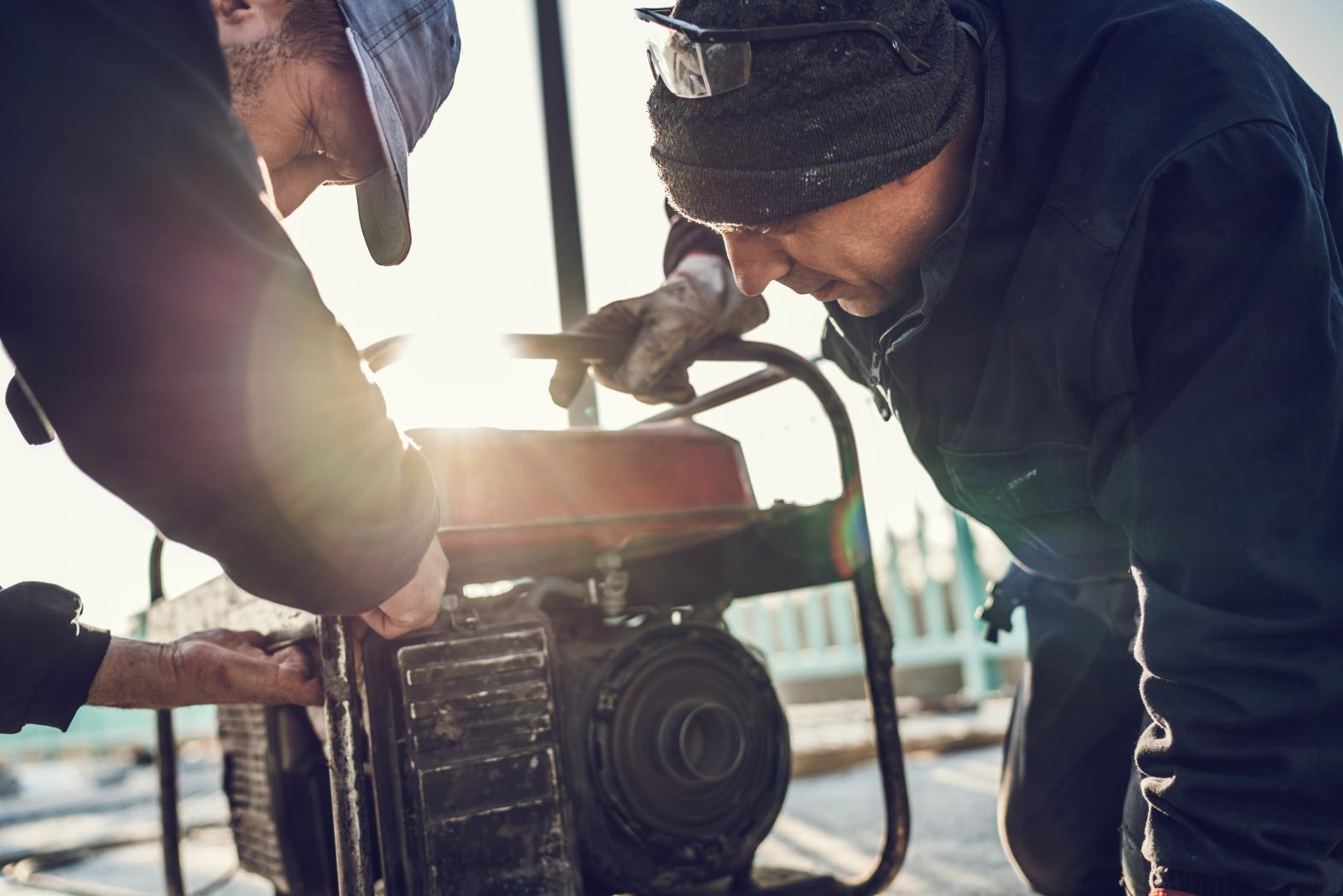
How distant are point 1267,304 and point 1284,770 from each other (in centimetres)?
38

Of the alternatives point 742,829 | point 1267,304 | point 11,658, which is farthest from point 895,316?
point 11,658

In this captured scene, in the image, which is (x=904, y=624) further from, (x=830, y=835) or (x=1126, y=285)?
(x=1126, y=285)

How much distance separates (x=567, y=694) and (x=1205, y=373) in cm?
86

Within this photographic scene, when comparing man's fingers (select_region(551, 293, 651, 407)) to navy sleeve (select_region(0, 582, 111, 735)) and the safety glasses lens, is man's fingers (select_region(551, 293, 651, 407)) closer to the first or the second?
the safety glasses lens

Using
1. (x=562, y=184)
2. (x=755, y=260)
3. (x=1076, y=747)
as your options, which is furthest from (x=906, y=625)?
(x=755, y=260)

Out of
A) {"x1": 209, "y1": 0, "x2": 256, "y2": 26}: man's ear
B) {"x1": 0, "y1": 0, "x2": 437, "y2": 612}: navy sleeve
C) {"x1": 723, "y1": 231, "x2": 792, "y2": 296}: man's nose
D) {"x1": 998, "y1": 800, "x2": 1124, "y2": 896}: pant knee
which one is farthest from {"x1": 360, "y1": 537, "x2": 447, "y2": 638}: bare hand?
{"x1": 998, "y1": 800, "x2": 1124, "y2": 896}: pant knee

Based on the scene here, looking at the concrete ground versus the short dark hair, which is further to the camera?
the concrete ground

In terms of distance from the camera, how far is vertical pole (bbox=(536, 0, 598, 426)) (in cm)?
267

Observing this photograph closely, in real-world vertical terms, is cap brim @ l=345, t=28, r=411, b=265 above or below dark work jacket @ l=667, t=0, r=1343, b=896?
above

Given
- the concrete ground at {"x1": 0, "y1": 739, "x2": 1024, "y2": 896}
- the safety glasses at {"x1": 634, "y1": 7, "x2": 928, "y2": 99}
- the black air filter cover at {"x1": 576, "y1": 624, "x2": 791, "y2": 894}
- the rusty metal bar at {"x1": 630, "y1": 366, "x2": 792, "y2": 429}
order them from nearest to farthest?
the safety glasses at {"x1": 634, "y1": 7, "x2": 928, "y2": 99}, the black air filter cover at {"x1": 576, "y1": 624, "x2": 791, "y2": 894}, the rusty metal bar at {"x1": 630, "y1": 366, "x2": 792, "y2": 429}, the concrete ground at {"x1": 0, "y1": 739, "x2": 1024, "y2": 896}

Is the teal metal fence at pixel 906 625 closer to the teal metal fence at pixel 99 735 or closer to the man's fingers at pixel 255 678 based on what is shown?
the man's fingers at pixel 255 678

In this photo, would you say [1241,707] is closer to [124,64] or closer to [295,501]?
[295,501]

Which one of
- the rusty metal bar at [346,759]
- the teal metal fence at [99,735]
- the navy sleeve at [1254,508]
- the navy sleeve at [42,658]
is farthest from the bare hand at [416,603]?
the teal metal fence at [99,735]

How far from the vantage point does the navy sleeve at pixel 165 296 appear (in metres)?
0.68
